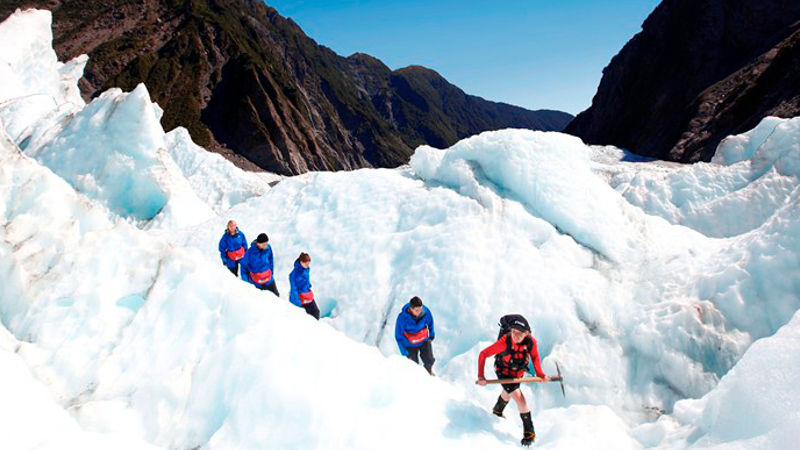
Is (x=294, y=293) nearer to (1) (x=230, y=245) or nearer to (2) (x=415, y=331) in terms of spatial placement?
(1) (x=230, y=245)

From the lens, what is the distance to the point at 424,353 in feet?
27.3

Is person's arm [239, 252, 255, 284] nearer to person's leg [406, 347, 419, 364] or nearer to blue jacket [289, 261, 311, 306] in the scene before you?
blue jacket [289, 261, 311, 306]

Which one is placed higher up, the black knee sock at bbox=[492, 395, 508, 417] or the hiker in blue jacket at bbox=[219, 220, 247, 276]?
the hiker in blue jacket at bbox=[219, 220, 247, 276]

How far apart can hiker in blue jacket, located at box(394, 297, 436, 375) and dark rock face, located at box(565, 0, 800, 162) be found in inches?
1497

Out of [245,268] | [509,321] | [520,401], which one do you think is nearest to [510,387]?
[520,401]

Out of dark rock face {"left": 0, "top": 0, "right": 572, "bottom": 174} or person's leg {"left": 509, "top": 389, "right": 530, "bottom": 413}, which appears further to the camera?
dark rock face {"left": 0, "top": 0, "right": 572, "bottom": 174}

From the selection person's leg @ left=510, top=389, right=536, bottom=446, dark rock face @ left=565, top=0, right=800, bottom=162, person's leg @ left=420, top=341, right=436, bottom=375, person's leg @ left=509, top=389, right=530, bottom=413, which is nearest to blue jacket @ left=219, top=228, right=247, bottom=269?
person's leg @ left=420, top=341, right=436, bottom=375

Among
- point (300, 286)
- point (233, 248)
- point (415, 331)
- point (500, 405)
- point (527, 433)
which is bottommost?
point (527, 433)

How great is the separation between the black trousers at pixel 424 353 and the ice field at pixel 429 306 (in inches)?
23.1

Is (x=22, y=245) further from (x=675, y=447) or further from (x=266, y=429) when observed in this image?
(x=675, y=447)

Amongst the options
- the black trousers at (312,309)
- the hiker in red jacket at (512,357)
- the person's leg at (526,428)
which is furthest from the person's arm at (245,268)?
the person's leg at (526,428)

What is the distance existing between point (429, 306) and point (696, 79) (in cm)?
6856

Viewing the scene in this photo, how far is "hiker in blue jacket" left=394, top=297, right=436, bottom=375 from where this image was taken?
786cm

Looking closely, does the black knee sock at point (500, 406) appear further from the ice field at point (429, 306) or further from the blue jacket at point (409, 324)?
the blue jacket at point (409, 324)
